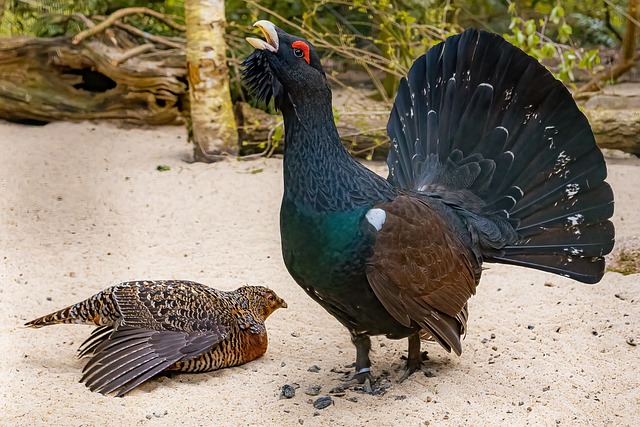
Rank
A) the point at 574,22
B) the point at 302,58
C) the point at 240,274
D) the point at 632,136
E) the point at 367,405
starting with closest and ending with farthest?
the point at 302,58
the point at 367,405
the point at 240,274
the point at 632,136
the point at 574,22

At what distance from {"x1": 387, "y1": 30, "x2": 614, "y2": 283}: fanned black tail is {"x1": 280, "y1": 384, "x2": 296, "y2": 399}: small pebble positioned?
1027 mm

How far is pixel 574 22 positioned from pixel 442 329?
8.28m

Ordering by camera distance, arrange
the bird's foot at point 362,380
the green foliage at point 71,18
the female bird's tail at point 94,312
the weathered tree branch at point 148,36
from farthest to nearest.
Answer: the weathered tree branch at point 148,36
the green foliage at point 71,18
the female bird's tail at point 94,312
the bird's foot at point 362,380

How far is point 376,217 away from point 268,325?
1393 millimetres

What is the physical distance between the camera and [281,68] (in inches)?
118

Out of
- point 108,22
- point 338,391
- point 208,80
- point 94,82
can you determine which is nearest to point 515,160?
point 338,391

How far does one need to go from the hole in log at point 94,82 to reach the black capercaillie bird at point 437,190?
4713mm

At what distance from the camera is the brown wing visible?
3.03 m

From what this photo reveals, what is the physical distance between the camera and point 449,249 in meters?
3.29

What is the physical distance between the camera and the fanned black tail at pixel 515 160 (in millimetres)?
3479

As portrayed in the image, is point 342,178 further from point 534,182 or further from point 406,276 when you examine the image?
point 534,182

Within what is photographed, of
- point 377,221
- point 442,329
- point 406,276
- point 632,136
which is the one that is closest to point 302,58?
point 377,221

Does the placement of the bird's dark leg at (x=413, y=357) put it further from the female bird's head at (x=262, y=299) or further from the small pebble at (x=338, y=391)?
the female bird's head at (x=262, y=299)

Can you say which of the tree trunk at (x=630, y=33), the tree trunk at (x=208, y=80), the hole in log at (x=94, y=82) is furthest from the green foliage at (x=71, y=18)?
the tree trunk at (x=630, y=33)
